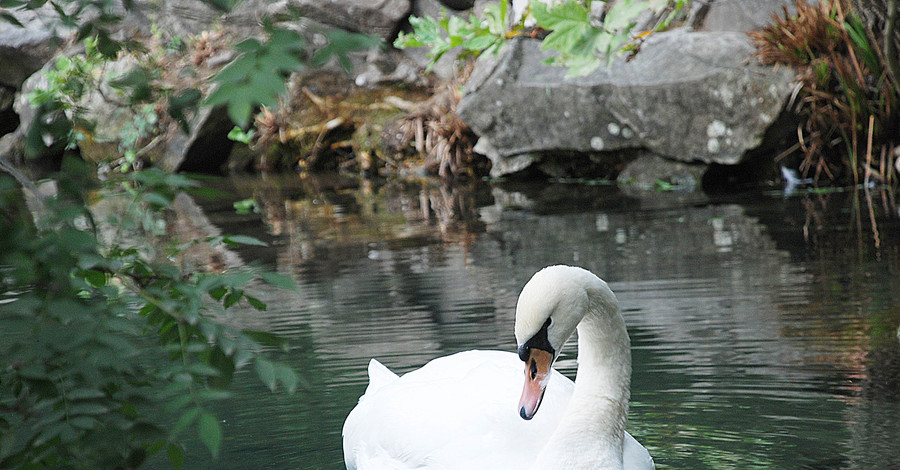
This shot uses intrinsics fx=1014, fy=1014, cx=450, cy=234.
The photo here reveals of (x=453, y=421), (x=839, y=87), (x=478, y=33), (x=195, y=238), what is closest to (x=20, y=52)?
(x=195, y=238)

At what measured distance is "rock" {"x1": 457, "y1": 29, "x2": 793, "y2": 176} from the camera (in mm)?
9727

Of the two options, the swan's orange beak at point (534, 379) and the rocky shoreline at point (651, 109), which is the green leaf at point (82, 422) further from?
the rocky shoreline at point (651, 109)

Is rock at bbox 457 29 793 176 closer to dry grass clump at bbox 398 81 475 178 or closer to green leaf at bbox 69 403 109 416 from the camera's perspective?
dry grass clump at bbox 398 81 475 178

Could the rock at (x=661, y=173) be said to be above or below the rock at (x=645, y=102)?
below

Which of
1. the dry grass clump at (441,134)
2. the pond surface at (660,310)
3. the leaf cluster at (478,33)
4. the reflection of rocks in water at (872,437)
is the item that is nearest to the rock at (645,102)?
the pond surface at (660,310)

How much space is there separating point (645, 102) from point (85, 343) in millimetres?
9263

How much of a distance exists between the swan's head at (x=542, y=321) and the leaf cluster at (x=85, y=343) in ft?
3.46

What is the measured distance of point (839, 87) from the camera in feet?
31.4

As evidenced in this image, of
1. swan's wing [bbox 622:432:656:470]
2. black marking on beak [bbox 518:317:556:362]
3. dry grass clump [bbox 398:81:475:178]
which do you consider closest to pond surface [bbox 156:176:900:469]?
swan's wing [bbox 622:432:656:470]

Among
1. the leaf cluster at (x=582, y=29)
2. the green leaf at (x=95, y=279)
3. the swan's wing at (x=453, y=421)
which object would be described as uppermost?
the leaf cluster at (x=582, y=29)

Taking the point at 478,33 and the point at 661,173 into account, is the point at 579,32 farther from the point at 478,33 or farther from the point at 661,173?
the point at 661,173

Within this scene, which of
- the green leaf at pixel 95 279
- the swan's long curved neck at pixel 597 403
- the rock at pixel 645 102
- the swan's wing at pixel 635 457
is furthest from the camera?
the rock at pixel 645 102

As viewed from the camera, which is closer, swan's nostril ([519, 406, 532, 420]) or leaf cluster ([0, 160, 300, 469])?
leaf cluster ([0, 160, 300, 469])

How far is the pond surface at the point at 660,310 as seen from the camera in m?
3.38
